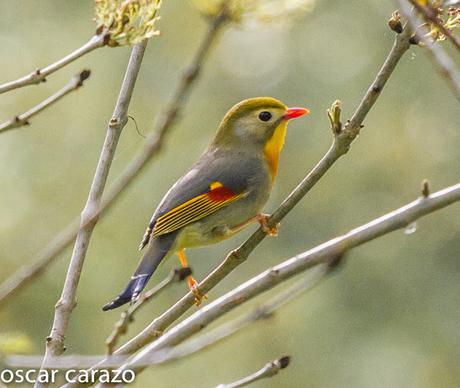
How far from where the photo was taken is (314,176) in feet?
12.3

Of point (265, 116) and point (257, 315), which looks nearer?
point (257, 315)

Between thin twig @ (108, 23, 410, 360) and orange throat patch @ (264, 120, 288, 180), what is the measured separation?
1.53m

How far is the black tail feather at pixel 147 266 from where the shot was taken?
14.5 feet

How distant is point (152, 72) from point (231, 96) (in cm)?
98

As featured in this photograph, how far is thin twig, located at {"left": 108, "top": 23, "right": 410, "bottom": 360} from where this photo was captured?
11.1 feet

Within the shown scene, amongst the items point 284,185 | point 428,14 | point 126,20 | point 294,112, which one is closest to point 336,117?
point 126,20

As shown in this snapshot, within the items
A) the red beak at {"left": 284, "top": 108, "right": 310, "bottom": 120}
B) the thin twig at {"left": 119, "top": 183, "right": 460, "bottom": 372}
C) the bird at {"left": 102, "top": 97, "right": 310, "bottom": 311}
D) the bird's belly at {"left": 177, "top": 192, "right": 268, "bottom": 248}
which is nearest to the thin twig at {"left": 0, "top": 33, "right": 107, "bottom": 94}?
the thin twig at {"left": 119, "top": 183, "right": 460, "bottom": 372}

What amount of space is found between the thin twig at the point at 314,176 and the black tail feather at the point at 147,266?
551 mm

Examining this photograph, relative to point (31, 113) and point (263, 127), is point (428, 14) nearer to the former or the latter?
point (31, 113)

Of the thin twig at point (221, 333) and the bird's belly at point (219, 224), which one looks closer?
the thin twig at point (221, 333)

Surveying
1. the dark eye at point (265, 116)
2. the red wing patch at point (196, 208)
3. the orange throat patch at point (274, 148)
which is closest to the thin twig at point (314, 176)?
the red wing patch at point (196, 208)

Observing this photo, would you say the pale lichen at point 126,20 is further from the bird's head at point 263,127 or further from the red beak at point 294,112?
the bird's head at point 263,127

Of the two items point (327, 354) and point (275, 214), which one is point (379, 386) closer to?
point (327, 354)

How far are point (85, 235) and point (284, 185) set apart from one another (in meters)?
7.56
